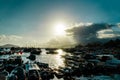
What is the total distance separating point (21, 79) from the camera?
26.1 metres

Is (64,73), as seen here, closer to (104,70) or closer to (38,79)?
(104,70)

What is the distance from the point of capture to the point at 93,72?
6412 cm

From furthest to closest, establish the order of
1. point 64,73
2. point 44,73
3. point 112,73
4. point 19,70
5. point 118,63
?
point 118,63 < point 112,73 < point 64,73 < point 44,73 < point 19,70

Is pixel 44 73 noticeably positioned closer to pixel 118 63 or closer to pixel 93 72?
pixel 93 72

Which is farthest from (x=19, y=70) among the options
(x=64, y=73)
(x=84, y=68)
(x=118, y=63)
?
(x=118, y=63)

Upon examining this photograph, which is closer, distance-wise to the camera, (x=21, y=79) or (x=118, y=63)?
(x=21, y=79)

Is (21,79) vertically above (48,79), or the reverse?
(21,79)

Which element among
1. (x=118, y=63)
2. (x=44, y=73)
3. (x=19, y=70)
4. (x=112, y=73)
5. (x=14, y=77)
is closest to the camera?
(x=14, y=77)

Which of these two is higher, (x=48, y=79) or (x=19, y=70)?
(x=19, y=70)

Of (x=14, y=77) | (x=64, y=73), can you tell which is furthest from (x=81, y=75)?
(x=14, y=77)

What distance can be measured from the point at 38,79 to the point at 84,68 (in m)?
38.1

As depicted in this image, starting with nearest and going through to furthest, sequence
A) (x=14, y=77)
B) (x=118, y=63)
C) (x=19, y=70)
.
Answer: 1. (x=14, y=77)
2. (x=19, y=70)
3. (x=118, y=63)

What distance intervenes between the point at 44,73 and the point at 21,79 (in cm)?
2128

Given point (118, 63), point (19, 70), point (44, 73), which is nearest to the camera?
point (19, 70)
